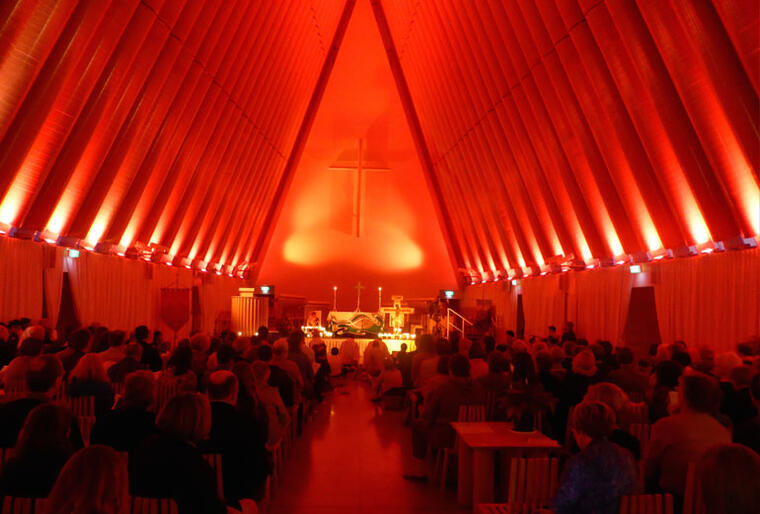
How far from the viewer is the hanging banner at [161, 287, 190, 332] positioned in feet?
48.3

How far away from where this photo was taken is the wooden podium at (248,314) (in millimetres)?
18734

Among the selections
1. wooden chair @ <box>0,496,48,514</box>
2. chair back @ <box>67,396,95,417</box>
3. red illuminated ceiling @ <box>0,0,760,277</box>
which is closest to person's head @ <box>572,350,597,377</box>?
chair back @ <box>67,396,95,417</box>

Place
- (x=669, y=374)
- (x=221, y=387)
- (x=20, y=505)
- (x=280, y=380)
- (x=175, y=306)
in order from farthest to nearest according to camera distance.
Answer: (x=175, y=306), (x=280, y=380), (x=669, y=374), (x=221, y=387), (x=20, y=505)

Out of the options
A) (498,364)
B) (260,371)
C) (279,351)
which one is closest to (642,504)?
(498,364)

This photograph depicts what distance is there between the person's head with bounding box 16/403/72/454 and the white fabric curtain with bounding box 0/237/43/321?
7.75 metres

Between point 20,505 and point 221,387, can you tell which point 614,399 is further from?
point 20,505

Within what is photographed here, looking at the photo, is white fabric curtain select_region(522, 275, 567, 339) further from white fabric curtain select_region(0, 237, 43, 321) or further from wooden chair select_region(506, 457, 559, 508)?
wooden chair select_region(506, 457, 559, 508)

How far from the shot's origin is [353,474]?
659 cm

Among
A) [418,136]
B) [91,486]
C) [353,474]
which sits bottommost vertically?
[353,474]

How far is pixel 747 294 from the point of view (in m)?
8.90

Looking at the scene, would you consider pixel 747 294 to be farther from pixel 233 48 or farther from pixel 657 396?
pixel 233 48

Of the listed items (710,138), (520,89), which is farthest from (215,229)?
(710,138)

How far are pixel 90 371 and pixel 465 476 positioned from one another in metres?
3.05

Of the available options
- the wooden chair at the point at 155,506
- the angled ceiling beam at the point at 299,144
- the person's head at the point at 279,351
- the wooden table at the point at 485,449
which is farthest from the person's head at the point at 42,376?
the angled ceiling beam at the point at 299,144
